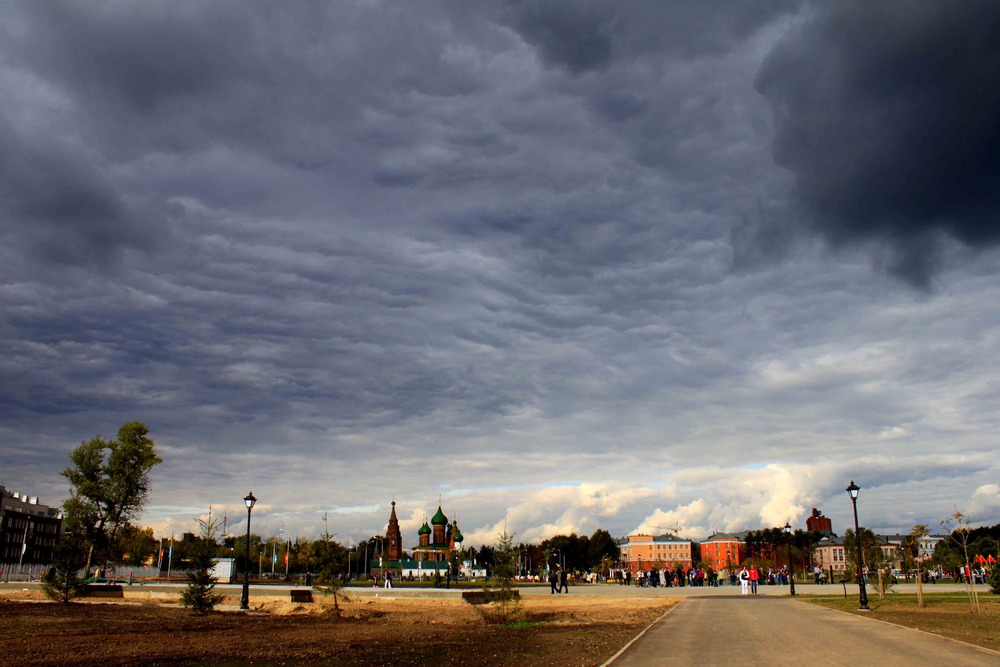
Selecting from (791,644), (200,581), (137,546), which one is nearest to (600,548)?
(137,546)

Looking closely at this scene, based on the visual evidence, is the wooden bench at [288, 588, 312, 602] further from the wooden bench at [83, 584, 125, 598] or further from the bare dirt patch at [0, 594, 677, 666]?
the wooden bench at [83, 584, 125, 598]

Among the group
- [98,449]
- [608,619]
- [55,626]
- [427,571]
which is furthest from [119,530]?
[427,571]

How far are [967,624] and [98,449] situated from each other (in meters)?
64.5

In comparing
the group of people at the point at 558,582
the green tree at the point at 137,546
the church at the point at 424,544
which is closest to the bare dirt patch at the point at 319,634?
the group of people at the point at 558,582

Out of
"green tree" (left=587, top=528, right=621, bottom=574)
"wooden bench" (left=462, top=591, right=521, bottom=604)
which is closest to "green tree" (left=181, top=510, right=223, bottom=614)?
"wooden bench" (left=462, top=591, right=521, bottom=604)

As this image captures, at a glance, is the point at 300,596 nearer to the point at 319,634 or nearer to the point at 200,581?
the point at 200,581

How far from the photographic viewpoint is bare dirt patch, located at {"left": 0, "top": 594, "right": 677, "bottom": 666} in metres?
18.6

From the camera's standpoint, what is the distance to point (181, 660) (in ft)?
60.1

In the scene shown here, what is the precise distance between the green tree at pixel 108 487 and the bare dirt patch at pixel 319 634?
26.5 m

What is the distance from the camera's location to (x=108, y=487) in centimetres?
6284

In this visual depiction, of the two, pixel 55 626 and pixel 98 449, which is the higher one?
pixel 98 449

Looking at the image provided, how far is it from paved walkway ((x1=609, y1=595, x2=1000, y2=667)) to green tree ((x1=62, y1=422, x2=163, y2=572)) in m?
53.6

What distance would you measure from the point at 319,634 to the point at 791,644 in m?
15.9

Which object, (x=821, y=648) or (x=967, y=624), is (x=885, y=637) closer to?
(x=821, y=648)
